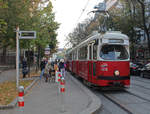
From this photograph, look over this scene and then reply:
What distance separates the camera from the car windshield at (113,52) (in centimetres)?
1024

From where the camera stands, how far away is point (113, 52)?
10398mm

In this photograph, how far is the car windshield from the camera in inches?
403

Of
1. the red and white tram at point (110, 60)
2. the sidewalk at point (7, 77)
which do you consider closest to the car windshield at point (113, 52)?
the red and white tram at point (110, 60)

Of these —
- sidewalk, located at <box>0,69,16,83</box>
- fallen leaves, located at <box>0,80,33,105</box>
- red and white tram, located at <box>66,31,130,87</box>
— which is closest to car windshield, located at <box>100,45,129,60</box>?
red and white tram, located at <box>66,31,130,87</box>

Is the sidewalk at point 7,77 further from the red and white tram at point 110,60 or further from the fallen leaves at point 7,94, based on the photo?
the red and white tram at point 110,60

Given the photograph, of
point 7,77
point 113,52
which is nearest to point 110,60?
point 113,52

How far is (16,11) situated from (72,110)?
7.43 metres

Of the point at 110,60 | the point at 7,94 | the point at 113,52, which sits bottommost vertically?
the point at 7,94

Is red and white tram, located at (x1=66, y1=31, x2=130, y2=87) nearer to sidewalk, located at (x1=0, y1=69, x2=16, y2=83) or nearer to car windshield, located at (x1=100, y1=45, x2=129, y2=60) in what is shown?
car windshield, located at (x1=100, y1=45, x2=129, y2=60)

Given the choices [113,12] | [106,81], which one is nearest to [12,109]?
[106,81]

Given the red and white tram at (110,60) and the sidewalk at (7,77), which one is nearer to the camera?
the red and white tram at (110,60)

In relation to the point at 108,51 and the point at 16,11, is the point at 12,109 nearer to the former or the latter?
the point at 108,51

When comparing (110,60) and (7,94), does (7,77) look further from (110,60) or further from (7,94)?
(110,60)

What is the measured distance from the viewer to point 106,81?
9.98m
